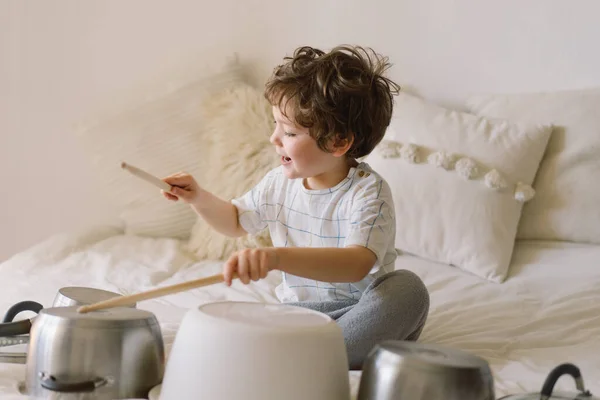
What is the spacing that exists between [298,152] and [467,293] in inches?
20.4

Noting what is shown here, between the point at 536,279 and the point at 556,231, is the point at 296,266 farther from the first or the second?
the point at 556,231

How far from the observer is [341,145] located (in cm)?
121

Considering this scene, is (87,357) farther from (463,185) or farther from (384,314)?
(463,185)

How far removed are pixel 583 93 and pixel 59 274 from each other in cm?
125

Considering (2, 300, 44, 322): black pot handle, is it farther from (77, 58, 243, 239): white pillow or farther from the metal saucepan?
(77, 58, 243, 239): white pillow

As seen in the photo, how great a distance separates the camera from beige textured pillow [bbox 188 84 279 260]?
183cm

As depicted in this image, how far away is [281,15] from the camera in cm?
221

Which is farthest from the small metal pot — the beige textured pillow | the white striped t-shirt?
the beige textured pillow

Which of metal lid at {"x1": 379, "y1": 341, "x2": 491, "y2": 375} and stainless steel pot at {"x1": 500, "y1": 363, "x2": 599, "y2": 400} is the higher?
metal lid at {"x1": 379, "y1": 341, "x2": 491, "y2": 375}

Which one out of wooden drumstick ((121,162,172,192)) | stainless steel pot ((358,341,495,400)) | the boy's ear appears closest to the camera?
stainless steel pot ((358,341,495,400))

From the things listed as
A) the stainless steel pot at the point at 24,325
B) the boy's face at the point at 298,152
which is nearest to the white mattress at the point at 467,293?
the stainless steel pot at the point at 24,325

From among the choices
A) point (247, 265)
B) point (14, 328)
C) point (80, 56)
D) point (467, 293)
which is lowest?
point (467, 293)

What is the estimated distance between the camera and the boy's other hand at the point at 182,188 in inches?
47.9

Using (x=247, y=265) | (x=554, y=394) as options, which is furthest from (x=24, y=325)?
(x=554, y=394)
